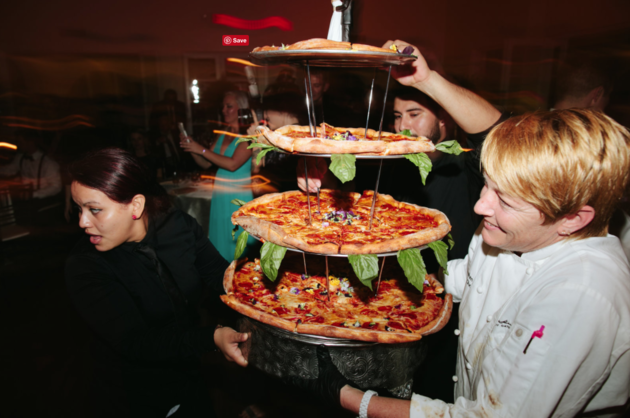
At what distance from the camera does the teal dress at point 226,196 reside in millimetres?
4504

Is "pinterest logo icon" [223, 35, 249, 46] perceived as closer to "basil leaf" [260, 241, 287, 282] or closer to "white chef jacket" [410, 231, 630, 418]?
"basil leaf" [260, 241, 287, 282]

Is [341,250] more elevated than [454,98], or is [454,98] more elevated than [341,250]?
[454,98]

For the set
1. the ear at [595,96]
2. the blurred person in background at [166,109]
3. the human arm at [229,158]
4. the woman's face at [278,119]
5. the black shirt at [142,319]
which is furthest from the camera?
the blurred person in background at [166,109]

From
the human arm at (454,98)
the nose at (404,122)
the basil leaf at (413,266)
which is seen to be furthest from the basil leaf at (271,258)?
the nose at (404,122)

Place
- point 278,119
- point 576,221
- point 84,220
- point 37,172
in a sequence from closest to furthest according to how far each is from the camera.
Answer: point 576,221 < point 84,220 < point 278,119 < point 37,172

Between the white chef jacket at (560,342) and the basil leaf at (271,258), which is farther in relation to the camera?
the basil leaf at (271,258)

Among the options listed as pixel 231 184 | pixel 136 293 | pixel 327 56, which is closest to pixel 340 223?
pixel 327 56

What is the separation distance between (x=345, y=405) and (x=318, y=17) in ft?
15.7

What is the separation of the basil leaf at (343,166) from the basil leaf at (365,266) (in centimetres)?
38

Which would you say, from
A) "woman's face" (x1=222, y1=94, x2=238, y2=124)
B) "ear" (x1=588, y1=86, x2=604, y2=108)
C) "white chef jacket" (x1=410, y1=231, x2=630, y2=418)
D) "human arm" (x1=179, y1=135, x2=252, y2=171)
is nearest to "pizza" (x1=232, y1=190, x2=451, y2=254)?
"white chef jacket" (x1=410, y1=231, x2=630, y2=418)

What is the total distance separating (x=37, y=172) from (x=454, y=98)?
6.10 meters

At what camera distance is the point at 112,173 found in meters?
1.93

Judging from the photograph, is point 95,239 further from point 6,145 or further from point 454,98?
point 6,145

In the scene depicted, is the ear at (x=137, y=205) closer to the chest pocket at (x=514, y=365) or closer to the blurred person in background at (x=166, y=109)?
the chest pocket at (x=514, y=365)
